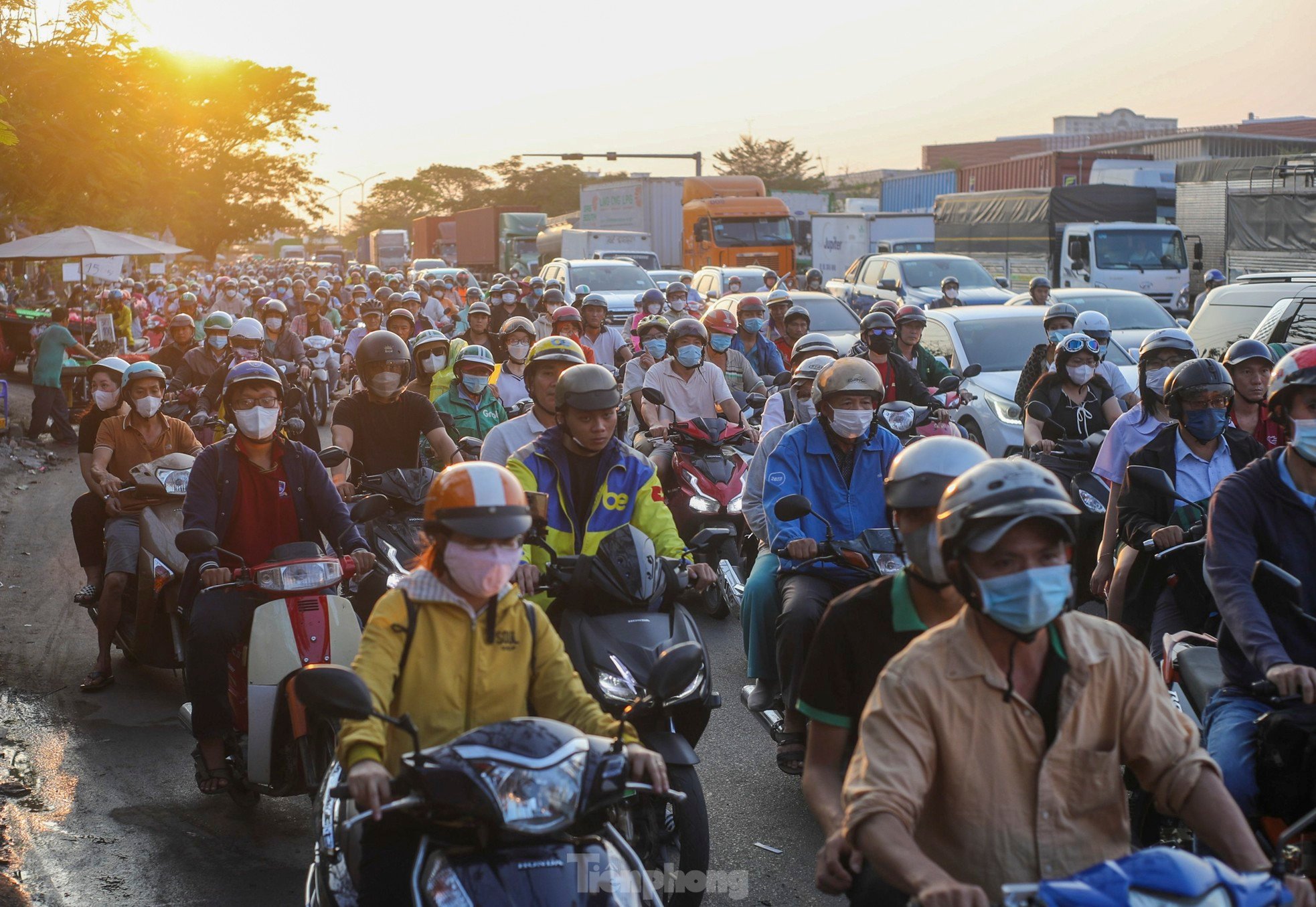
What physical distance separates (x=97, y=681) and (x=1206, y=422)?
5.98 meters

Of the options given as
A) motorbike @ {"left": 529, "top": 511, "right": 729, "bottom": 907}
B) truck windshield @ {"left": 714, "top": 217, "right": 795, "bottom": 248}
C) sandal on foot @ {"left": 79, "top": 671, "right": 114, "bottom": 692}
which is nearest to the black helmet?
motorbike @ {"left": 529, "top": 511, "right": 729, "bottom": 907}

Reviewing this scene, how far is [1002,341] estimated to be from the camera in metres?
14.6

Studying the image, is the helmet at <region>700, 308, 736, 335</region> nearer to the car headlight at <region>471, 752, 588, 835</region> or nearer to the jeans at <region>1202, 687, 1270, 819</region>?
the jeans at <region>1202, 687, 1270, 819</region>

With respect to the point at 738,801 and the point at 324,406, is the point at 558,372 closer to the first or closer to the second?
the point at 738,801

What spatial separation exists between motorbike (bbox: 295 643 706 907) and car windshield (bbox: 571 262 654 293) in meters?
22.8

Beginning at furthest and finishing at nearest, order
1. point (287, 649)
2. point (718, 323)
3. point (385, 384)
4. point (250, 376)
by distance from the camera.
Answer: point (718, 323)
point (385, 384)
point (250, 376)
point (287, 649)

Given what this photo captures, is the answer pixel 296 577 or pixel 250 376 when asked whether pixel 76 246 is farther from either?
pixel 296 577

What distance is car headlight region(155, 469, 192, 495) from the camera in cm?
748

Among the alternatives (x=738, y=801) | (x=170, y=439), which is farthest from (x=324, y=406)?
(x=738, y=801)

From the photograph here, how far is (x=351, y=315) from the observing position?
96.2 ft

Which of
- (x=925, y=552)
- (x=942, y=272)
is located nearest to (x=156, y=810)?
(x=925, y=552)

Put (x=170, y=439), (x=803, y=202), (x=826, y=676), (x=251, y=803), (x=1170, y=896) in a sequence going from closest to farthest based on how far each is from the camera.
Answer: (x=1170, y=896) < (x=826, y=676) < (x=251, y=803) < (x=170, y=439) < (x=803, y=202)

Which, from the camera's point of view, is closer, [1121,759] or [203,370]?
[1121,759]

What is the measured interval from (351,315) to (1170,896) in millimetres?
28192
